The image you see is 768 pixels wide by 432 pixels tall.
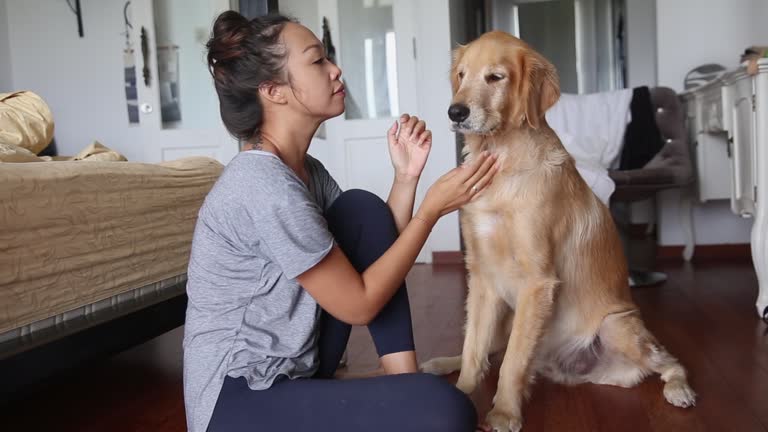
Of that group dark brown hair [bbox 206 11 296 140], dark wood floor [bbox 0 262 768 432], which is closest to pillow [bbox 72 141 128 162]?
dark wood floor [bbox 0 262 768 432]

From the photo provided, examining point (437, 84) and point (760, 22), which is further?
point (437, 84)

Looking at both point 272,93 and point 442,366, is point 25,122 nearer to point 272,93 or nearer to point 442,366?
point 272,93

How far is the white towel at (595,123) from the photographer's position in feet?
11.7

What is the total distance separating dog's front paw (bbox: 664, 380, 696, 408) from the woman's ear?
1.18 metres

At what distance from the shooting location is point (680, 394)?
1617 millimetres

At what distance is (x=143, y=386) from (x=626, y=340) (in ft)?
4.70

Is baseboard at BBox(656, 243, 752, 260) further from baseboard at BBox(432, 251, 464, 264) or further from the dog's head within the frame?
the dog's head

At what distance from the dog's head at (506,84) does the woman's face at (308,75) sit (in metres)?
0.36

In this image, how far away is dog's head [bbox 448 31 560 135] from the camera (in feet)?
5.05

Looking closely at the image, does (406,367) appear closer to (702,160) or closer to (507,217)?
(507,217)

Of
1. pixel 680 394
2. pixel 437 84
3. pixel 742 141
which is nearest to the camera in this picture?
pixel 680 394

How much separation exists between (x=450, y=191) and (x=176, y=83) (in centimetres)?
390

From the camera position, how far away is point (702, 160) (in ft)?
11.7

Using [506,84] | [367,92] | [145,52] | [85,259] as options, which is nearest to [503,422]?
[506,84]
